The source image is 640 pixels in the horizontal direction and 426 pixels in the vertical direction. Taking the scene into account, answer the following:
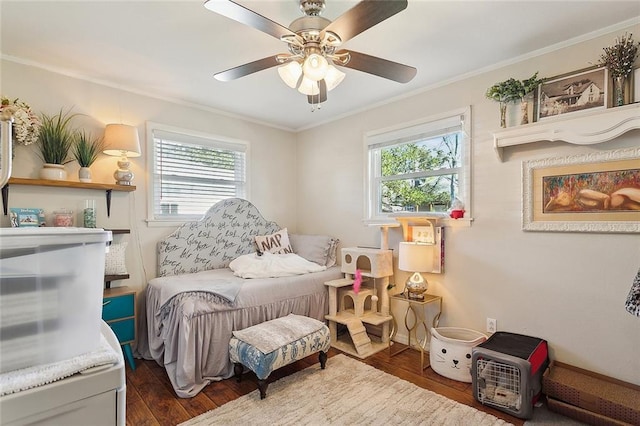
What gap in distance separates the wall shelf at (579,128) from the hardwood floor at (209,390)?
1.85m

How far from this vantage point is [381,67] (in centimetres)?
192

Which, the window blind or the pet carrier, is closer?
the pet carrier

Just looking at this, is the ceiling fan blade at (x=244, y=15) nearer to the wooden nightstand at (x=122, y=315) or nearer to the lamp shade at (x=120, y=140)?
the lamp shade at (x=120, y=140)

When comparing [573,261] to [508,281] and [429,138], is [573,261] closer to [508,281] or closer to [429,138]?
[508,281]

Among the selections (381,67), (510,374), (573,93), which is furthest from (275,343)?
(573,93)

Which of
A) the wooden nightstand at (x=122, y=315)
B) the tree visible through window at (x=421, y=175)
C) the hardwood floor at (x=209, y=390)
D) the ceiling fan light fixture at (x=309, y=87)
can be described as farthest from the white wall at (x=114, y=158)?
the ceiling fan light fixture at (x=309, y=87)

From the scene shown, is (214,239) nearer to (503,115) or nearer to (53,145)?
(53,145)

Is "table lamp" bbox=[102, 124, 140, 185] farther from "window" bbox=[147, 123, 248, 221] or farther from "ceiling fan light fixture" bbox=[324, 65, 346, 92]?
"ceiling fan light fixture" bbox=[324, 65, 346, 92]

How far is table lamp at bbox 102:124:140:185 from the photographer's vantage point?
2799mm

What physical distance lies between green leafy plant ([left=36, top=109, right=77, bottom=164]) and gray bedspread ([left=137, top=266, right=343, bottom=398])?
129cm

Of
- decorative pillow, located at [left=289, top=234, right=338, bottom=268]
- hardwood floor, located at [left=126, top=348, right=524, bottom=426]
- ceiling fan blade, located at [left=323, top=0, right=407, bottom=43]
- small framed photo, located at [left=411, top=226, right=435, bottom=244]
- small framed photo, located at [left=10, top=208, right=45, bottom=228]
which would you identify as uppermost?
ceiling fan blade, located at [left=323, top=0, right=407, bottom=43]

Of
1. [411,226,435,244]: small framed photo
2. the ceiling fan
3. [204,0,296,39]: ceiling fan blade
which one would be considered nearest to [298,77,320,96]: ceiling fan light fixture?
the ceiling fan

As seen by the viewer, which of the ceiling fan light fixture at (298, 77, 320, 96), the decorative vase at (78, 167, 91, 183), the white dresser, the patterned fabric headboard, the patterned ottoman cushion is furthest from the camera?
the patterned fabric headboard

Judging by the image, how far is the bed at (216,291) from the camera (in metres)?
2.42
